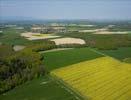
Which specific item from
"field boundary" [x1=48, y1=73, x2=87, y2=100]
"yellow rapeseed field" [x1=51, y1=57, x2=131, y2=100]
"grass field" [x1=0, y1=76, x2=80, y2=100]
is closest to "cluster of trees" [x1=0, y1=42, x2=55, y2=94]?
"grass field" [x1=0, y1=76, x2=80, y2=100]

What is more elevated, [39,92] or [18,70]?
[18,70]

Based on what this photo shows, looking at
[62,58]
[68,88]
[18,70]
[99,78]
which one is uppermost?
[99,78]

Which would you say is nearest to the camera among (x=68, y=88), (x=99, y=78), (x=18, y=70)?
(x=68, y=88)

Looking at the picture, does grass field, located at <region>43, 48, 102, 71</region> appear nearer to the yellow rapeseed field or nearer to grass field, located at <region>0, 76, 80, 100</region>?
the yellow rapeseed field

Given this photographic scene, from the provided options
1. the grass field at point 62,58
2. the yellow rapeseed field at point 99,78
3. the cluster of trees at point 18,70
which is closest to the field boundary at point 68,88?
the yellow rapeseed field at point 99,78

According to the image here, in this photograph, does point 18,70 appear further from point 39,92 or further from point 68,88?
point 68,88

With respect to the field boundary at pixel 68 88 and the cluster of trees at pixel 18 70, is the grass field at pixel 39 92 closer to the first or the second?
the field boundary at pixel 68 88

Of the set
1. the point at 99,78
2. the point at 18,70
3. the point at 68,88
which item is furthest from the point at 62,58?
the point at 68,88
